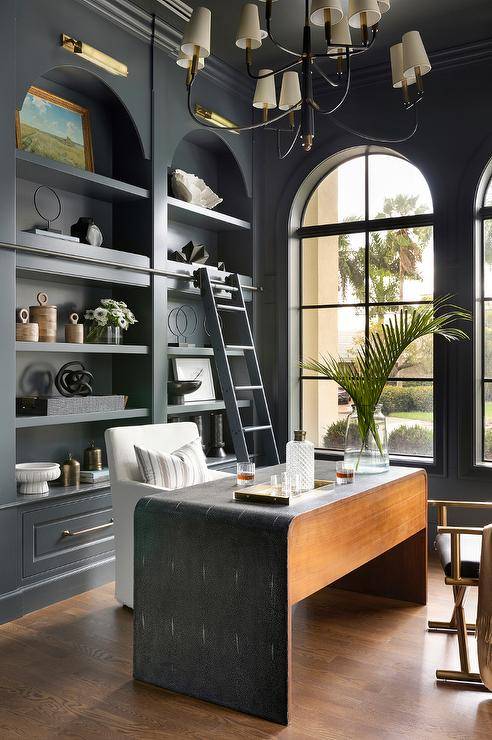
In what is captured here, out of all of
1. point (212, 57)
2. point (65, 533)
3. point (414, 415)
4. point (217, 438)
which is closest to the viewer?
point (65, 533)

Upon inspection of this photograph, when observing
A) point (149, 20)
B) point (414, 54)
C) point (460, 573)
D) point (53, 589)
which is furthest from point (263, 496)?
point (149, 20)

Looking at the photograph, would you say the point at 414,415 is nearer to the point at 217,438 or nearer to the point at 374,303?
the point at 374,303

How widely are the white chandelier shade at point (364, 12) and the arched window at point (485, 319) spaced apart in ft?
7.66

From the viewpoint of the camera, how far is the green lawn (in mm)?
4756

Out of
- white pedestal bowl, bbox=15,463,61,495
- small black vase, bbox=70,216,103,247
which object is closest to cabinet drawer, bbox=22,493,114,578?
white pedestal bowl, bbox=15,463,61,495

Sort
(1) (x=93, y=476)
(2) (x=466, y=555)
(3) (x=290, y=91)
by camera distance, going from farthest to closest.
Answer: (1) (x=93, y=476), (3) (x=290, y=91), (2) (x=466, y=555)

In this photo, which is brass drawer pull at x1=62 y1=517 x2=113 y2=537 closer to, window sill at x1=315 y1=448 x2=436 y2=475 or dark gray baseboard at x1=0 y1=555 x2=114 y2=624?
dark gray baseboard at x1=0 y1=555 x2=114 y2=624

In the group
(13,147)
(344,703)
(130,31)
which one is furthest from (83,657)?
(130,31)

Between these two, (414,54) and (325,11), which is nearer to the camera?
(325,11)

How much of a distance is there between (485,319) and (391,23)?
2.01m

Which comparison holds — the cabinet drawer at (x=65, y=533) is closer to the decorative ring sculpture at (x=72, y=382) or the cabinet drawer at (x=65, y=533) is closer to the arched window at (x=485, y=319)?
the decorative ring sculpture at (x=72, y=382)

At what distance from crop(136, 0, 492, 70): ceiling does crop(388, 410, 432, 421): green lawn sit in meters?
2.51

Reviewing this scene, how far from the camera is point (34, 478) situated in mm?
3473

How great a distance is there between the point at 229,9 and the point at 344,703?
380cm
